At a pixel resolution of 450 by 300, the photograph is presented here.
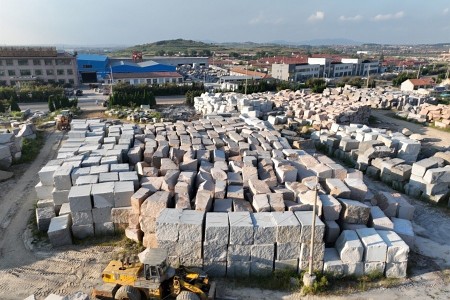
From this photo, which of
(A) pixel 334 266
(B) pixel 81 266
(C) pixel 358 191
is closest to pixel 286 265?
(A) pixel 334 266

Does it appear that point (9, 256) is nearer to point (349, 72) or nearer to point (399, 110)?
point (399, 110)

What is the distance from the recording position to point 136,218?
27.1 ft

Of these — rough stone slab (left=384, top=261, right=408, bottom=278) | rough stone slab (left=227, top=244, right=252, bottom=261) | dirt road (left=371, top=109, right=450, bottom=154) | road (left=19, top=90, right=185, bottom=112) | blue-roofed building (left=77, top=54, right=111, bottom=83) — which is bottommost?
dirt road (left=371, top=109, right=450, bottom=154)

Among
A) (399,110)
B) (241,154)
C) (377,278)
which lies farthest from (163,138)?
(399,110)

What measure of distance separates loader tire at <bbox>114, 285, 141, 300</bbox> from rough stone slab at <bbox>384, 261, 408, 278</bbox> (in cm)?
517

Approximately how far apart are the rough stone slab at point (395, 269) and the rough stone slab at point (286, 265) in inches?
77.5

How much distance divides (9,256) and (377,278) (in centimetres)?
830

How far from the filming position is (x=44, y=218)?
8555 millimetres

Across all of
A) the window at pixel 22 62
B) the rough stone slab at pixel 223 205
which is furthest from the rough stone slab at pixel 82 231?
the window at pixel 22 62

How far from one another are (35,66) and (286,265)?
4031 cm

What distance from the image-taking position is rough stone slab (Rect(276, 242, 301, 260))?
6.95 m

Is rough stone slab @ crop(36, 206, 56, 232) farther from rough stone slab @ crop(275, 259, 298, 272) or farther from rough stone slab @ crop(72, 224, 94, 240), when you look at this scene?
rough stone slab @ crop(275, 259, 298, 272)

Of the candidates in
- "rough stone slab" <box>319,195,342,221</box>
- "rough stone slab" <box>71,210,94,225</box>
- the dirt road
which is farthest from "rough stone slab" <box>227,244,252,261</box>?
the dirt road

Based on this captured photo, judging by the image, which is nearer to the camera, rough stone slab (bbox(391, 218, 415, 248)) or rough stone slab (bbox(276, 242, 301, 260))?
rough stone slab (bbox(276, 242, 301, 260))
